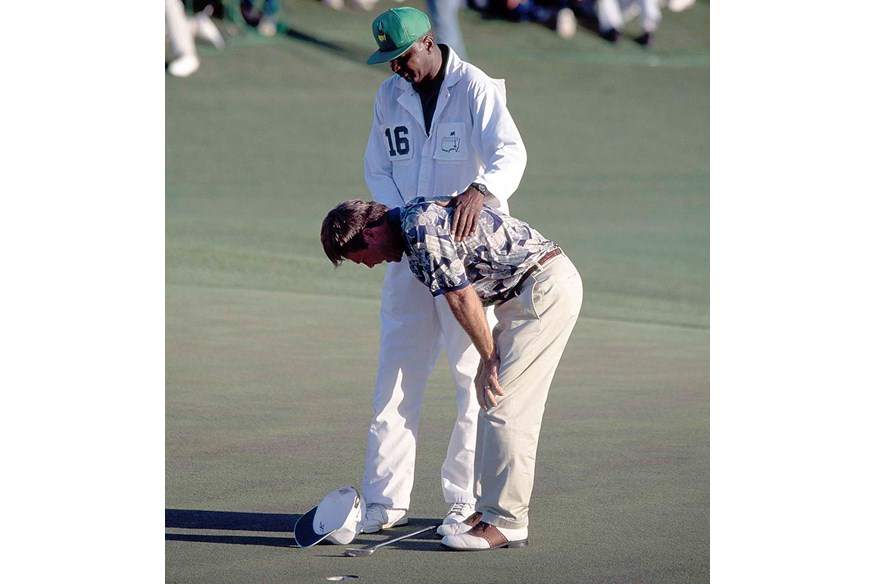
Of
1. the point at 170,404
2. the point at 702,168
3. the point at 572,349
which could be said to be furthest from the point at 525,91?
the point at 170,404

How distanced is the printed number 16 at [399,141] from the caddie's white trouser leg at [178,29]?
9560 millimetres

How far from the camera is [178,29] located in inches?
566

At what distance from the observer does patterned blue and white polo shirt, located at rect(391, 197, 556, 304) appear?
13.3 ft

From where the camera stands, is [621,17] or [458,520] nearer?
[458,520]

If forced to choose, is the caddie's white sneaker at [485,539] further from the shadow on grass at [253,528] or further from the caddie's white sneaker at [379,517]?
the caddie's white sneaker at [379,517]

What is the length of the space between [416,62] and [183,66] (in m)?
10.7

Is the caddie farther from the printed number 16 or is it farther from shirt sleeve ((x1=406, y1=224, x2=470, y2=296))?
shirt sleeve ((x1=406, y1=224, x2=470, y2=296))

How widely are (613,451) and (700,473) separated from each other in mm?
410

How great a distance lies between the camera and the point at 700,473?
5.36 m

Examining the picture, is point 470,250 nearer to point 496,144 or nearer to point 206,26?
point 496,144

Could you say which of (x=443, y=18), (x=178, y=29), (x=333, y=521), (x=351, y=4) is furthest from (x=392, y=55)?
(x=351, y=4)

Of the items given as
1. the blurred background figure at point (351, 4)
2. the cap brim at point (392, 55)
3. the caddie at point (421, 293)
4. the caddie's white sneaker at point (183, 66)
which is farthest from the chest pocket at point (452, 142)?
the blurred background figure at point (351, 4)
